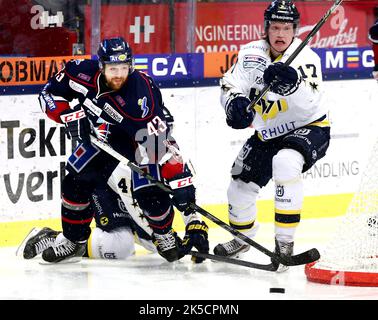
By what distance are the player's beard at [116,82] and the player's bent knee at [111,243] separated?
75 centimetres

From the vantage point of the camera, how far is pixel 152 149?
6.05 metres

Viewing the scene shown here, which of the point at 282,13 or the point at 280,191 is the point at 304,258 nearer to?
the point at 280,191

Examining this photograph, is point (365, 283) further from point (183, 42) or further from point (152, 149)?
point (183, 42)

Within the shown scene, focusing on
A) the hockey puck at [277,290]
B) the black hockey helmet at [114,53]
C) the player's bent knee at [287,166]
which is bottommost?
the hockey puck at [277,290]

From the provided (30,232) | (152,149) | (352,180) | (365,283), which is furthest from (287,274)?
(352,180)

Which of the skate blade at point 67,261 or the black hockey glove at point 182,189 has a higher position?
the black hockey glove at point 182,189

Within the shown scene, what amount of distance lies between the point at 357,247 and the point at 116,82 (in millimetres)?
1304

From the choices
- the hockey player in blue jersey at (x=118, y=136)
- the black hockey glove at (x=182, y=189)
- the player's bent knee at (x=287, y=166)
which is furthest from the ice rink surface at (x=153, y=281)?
the player's bent knee at (x=287, y=166)

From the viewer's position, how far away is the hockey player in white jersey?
234 inches

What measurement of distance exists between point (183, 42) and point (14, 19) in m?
1.04

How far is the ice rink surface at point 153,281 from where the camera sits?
560 centimetres

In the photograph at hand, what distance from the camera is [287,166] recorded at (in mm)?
5910

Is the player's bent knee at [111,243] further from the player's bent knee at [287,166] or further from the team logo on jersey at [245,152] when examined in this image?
the player's bent knee at [287,166]

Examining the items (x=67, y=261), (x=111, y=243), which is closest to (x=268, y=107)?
(x=111, y=243)
